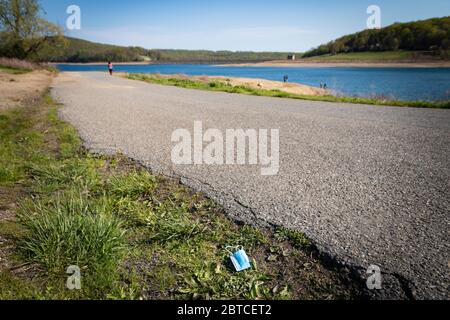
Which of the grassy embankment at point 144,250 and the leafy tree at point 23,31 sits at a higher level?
the leafy tree at point 23,31

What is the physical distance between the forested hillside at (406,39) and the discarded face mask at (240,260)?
360 ft

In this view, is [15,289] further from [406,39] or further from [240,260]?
[406,39]

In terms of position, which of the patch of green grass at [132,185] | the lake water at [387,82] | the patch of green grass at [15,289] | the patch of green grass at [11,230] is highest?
the lake water at [387,82]

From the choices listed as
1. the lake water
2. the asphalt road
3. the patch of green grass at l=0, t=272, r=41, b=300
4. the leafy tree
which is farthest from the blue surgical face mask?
the leafy tree

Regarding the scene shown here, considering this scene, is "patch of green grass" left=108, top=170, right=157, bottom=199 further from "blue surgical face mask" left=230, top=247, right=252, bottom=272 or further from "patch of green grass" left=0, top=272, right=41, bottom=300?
"blue surgical face mask" left=230, top=247, right=252, bottom=272

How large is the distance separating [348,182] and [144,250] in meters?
3.02

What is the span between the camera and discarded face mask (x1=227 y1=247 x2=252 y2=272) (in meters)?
2.67

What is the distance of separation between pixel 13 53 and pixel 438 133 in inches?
2139

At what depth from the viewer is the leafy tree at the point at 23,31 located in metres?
44.1

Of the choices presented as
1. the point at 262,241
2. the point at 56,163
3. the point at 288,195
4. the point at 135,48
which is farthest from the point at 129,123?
the point at 135,48

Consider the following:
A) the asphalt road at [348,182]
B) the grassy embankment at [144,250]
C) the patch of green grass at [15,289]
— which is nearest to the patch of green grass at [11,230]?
the grassy embankment at [144,250]

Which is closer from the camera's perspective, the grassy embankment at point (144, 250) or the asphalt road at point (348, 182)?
the grassy embankment at point (144, 250)

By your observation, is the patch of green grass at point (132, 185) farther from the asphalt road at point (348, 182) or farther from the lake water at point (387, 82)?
the lake water at point (387, 82)

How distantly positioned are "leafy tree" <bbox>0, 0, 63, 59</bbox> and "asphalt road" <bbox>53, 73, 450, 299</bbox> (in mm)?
46340
